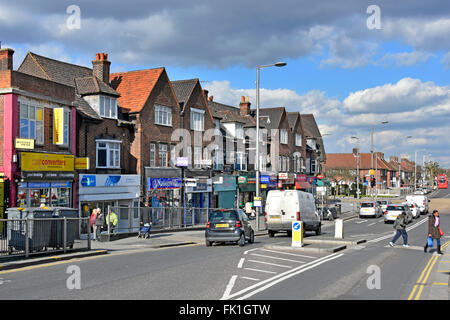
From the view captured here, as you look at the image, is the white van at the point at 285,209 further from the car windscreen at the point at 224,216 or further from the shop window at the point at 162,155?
the shop window at the point at 162,155

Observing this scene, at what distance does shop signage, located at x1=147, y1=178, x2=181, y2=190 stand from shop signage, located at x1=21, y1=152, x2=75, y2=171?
8512 millimetres

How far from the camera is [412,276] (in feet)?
42.5

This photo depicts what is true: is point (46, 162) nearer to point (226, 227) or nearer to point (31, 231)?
point (31, 231)

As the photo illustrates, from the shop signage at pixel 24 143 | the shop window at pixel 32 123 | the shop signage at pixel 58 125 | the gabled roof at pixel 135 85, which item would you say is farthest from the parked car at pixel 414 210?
the shop signage at pixel 24 143

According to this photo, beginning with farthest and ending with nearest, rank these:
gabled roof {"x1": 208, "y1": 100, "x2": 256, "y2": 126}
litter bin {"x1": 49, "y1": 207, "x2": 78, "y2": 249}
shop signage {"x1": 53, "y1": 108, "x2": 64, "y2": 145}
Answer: gabled roof {"x1": 208, "y1": 100, "x2": 256, "y2": 126} → shop signage {"x1": 53, "y1": 108, "x2": 64, "y2": 145} → litter bin {"x1": 49, "y1": 207, "x2": 78, "y2": 249}

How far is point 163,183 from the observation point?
3481cm

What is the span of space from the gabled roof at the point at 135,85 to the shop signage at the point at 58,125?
8.93 meters

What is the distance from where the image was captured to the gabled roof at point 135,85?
33.9 metres

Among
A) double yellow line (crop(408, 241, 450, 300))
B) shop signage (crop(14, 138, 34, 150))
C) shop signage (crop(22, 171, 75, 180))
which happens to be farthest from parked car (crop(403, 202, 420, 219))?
shop signage (crop(14, 138, 34, 150))

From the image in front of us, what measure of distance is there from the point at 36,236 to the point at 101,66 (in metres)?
19.3

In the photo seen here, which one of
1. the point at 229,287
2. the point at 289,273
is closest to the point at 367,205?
the point at 289,273

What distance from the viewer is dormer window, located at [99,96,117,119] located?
3020 centimetres

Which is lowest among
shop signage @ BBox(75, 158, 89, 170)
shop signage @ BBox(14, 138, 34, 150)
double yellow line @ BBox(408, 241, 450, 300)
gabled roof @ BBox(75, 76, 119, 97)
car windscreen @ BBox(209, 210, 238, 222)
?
double yellow line @ BBox(408, 241, 450, 300)

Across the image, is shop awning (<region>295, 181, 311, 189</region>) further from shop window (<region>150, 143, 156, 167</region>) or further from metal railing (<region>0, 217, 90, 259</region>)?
metal railing (<region>0, 217, 90, 259</region>)
